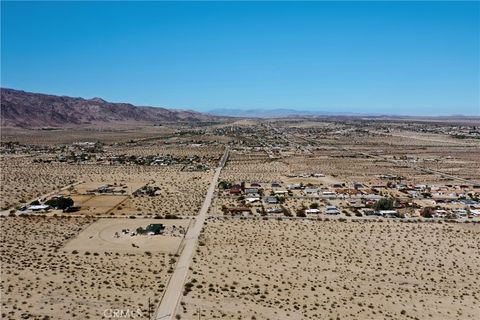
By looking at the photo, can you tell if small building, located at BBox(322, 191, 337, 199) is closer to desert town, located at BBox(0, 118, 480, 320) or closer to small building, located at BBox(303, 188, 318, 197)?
desert town, located at BBox(0, 118, 480, 320)

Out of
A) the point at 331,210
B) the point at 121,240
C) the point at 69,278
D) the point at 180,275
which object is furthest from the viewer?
the point at 331,210

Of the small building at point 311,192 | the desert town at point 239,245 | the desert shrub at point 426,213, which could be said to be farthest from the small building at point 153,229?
the desert shrub at point 426,213

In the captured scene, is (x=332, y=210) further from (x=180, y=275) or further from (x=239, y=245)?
(x=180, y=275)

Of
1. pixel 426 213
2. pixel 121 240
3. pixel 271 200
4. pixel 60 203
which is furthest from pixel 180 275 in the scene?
pixel 426 213

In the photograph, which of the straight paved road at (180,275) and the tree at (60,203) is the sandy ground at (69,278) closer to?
the straight paved road at (180,275)

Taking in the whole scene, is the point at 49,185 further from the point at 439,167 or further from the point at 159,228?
the point at 439,167

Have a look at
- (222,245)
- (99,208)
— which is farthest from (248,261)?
(99,208)
